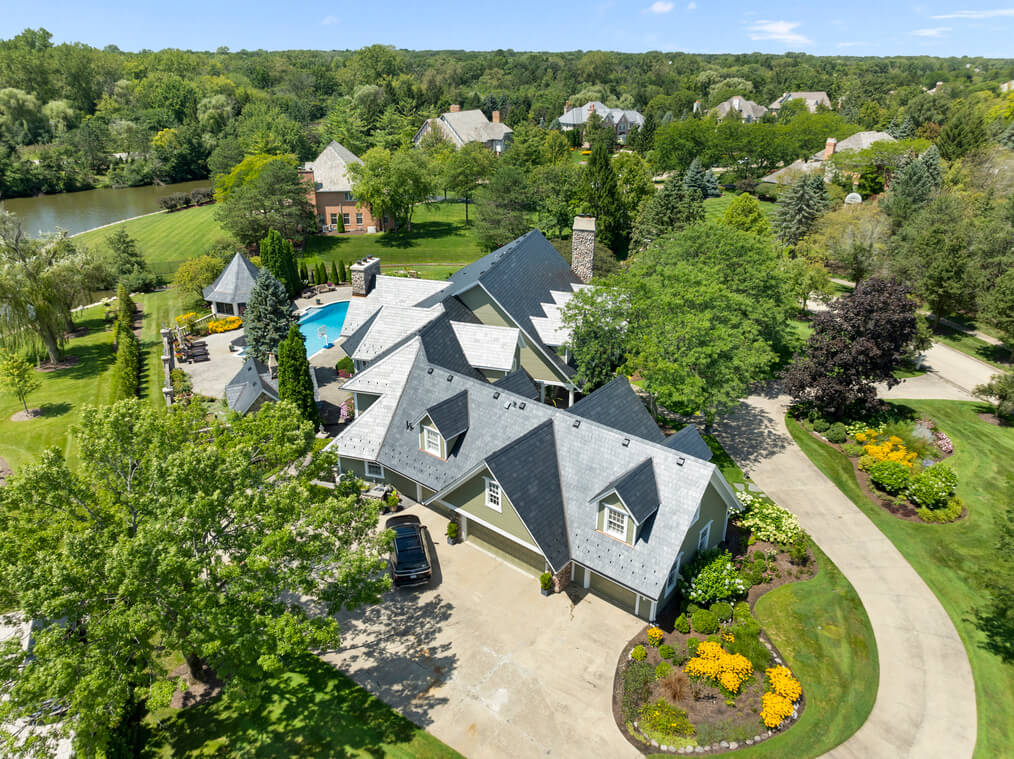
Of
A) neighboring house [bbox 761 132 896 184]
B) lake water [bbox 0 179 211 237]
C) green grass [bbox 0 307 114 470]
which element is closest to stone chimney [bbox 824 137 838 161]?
neighboring house [bbox 761 132 896 184]

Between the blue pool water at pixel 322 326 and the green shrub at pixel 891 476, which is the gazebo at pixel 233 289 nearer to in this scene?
the blue pool water at pixel 322 326

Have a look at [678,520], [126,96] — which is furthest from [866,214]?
[126,96]

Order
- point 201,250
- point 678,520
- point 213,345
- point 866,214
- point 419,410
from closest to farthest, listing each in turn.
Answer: point 678,520, point 419,410, point 213,345, point 866,214, point 201,250

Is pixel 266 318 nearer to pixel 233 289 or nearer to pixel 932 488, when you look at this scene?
pixel 233 289

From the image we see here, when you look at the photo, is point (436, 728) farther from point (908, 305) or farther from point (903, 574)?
point (908, 305)

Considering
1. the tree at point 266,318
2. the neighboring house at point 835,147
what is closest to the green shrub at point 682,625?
the tree at point 266,318

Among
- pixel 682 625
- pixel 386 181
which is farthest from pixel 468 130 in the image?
pixel 682 625
